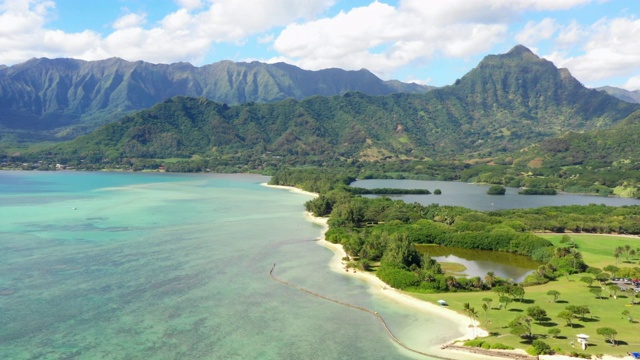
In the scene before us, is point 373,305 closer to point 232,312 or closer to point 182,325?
point 232,312

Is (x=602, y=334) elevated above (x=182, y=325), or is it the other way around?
(x=602, y=334)

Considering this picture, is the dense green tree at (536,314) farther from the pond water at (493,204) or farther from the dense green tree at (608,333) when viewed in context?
the pond water at (493,204)

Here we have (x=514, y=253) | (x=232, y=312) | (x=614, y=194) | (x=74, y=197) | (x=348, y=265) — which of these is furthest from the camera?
(x=614, y=194)

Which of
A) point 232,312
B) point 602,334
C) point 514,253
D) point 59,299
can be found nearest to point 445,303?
point 602,334

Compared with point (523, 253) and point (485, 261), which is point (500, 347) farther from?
point (523, 253)

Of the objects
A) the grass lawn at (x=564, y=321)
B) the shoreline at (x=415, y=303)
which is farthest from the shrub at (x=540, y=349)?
the shoreline at (x=415, y=303)

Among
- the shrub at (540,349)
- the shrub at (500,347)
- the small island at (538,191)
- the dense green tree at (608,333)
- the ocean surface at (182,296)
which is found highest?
the small island at (538,191)

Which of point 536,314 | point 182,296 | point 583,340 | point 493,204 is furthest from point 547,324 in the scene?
point 493,204

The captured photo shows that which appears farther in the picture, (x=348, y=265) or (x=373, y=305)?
(x=348, y=265)
